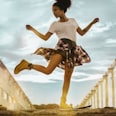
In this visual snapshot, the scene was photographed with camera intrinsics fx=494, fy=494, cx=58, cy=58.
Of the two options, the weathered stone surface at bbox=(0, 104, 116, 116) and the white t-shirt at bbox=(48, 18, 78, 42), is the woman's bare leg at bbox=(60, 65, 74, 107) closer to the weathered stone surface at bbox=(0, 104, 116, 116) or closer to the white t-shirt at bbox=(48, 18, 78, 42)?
the white t-shirt at bbox=(48, 18, 78, 42)

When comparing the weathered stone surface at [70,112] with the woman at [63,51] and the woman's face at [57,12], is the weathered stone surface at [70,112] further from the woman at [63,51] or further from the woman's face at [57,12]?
the woman's face at [57,12]

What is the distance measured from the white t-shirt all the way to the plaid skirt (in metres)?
0.09

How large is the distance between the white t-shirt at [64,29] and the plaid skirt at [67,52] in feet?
0.29

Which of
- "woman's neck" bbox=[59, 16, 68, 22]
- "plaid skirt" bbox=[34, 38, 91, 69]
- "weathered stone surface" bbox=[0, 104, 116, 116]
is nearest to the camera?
"weathered stone surface" bbox=[0, 104, 116, 116]

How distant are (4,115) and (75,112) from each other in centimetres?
103

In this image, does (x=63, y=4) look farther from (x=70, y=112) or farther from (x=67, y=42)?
(x=70, y=112)

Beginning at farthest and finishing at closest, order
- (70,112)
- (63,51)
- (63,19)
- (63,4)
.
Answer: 1. (63,4)
2. (63,19)
3. (63,51)
4. (70,112)

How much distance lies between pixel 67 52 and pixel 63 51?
8 centimetres

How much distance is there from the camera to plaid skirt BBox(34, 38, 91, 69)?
847cm

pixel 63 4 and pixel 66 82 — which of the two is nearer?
pixel 66 82

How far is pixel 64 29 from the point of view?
8602 mm

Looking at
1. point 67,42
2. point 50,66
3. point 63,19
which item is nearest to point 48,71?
point 50,66

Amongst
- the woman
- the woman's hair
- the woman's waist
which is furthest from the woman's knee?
the woman's hair

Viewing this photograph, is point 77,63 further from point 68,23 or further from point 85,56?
point 68,23
